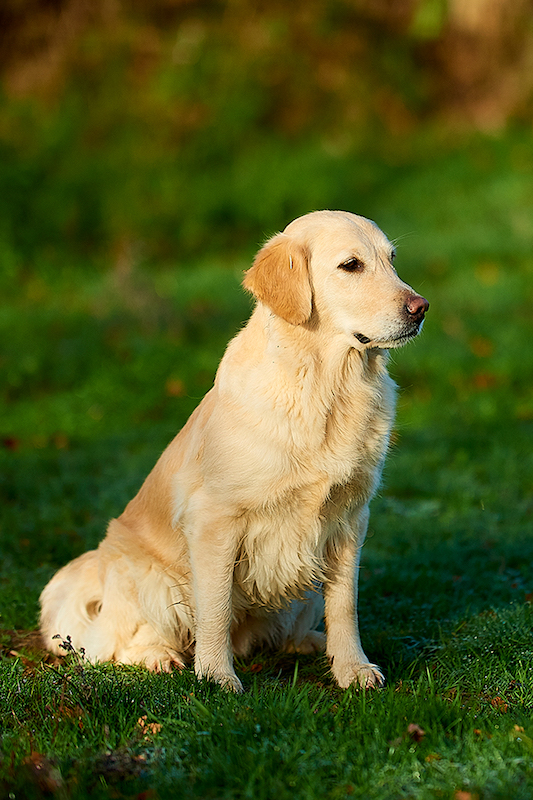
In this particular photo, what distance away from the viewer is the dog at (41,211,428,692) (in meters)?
3.12

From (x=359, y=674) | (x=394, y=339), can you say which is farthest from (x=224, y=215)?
(x=359, y=674)

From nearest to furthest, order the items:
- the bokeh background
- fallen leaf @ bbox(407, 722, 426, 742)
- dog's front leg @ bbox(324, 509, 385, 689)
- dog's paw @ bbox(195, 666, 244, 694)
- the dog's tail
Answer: fallen leaf @ bbox(407, 722, 426, 742)
dog's paw @ bbox(195, 666, 244, 694)
dog's front leg @ bbox(324, 509, 385, 689)
the dog's tail
the bokeh background

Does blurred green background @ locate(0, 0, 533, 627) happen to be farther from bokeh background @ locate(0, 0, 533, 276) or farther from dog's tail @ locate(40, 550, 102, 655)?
dog's tail @ locate(40, 550, 102, 655)

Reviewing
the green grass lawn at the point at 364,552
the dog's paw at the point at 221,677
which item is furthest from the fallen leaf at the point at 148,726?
the dog's paw at the point at 221,677

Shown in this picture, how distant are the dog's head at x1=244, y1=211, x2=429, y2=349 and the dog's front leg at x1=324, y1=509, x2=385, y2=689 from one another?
821mm

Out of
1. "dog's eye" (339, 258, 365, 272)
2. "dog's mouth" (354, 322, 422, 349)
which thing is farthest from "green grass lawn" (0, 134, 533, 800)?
"dog's eye" (339, 258, 365, 272)

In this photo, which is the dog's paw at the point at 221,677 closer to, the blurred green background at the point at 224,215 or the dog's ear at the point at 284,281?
the blurred green background at the point at 224,215

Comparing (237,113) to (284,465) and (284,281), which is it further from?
(284,465)

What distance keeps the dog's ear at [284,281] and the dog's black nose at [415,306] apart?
363 millimetres

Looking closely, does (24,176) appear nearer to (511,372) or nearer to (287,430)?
(511,372)

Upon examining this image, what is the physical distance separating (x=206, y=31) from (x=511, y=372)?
9838 millimetres

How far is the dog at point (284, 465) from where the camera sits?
3.12 meters

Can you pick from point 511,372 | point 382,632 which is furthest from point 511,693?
point 511,372

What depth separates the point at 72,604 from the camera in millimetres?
3807
